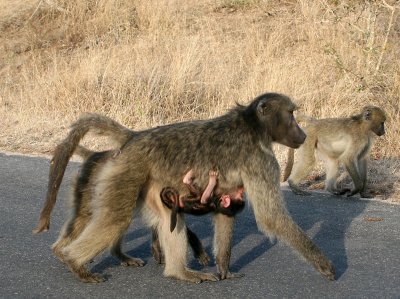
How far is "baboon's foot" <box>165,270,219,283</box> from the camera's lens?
4.67m

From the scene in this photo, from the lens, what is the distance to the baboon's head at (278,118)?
4.83 m

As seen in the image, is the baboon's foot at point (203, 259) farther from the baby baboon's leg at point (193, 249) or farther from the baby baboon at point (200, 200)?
the baby baboon at point (200, 200)

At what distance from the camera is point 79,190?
480 cm

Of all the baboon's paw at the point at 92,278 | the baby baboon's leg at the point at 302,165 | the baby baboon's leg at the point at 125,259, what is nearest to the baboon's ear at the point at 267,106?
the baby baboon's leg at the point at 125,259

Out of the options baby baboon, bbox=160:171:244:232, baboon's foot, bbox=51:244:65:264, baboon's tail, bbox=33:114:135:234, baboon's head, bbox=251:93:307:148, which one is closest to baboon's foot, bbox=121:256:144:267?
baboon's foot, bbox=51:244:65:264

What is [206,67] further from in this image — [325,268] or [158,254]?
[325,268]

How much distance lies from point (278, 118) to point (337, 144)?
3330 mm

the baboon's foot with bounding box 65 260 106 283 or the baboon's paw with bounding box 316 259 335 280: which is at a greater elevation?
the baboon's paw with bounding box 316 259 335 280

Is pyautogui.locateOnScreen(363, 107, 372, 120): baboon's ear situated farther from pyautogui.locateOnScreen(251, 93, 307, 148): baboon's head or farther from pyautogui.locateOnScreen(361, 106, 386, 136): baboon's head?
pyautogui.locateOnScreen(251, 93, 307, 148): baboon's head

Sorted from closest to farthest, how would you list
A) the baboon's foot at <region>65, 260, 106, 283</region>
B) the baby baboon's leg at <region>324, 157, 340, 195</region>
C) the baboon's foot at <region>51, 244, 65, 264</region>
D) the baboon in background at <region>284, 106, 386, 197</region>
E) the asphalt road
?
the asphalt road → the baboon's foot at <region>65, 260, 106, 283</region> → the baboon's foot at <region>51, 244, 65, 264</region> → the baby baboon's leg at <region>324, 157, 340, 195</region> → the baboon in background at <region>284, 106, 386, 197</region>

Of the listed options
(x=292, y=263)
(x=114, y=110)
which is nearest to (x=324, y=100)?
(x=114, y=110)

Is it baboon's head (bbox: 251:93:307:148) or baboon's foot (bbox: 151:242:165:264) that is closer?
baboon's head (bbox: 251:93:307:148)

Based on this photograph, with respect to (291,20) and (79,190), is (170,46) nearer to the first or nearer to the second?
(291,20)

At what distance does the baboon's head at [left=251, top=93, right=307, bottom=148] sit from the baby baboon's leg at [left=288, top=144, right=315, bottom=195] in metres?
2.46
